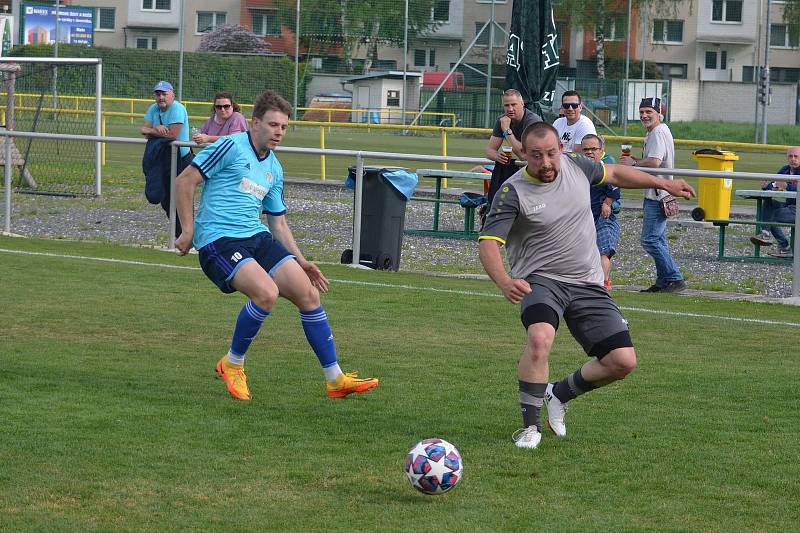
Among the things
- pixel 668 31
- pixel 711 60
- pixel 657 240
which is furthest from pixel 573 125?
pixel 711 60

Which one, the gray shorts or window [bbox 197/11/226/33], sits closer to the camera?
the gray shorts

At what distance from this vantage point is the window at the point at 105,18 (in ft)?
202

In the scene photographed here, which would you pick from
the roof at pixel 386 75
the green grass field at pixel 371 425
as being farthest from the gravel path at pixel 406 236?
the roof at pixel 386 75

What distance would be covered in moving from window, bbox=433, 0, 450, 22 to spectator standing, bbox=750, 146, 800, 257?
29.3 meters

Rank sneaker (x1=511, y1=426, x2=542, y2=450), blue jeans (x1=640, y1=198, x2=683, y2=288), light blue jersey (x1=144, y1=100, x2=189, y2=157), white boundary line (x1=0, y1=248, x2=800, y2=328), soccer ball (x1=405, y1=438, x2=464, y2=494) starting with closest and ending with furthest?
soccer ball (x1=405, y1=438, x2=464, y2=494)
sneaker (x1=511, y1=426, x2=542, y2=450)
white boundary line (x1=0, y1=248, x2=800, y2=328)
blue jeans (x1=640, y1=198, x2=683, y2=288)
light blue jersey (x1=144, y1=100, x2=189, y2=157)

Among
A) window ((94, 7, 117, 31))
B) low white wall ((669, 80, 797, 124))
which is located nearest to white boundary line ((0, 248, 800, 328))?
low white wall ((669, 80, 797, 124))

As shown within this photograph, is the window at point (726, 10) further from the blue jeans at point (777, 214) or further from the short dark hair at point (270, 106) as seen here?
the short dark hair at point (270, 106)

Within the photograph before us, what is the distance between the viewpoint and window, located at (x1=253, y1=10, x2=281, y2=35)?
45.3 meters

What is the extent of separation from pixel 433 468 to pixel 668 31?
6295 centimetres

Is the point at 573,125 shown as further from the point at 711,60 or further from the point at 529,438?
the point at 711,60

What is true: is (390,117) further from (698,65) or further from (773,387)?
(773,387)

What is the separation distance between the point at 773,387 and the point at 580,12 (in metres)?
51.4

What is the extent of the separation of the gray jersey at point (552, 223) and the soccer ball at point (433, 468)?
130 cm

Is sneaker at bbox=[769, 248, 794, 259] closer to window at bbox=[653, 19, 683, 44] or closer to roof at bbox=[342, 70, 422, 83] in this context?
roof at bbox=[342, 70, 422, 83]
